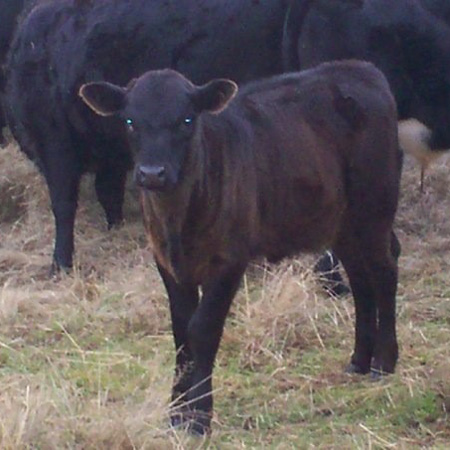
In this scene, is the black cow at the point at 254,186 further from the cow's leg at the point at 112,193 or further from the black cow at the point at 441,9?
the cow's leg at the point at 112,193

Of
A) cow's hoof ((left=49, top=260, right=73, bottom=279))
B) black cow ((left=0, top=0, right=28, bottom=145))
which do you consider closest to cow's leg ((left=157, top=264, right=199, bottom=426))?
cow's hoof ((left=49, top=260, right=73, bottom=279))

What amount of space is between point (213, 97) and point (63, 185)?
3471mm

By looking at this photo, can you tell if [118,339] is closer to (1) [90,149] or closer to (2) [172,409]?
(2) [172,409]

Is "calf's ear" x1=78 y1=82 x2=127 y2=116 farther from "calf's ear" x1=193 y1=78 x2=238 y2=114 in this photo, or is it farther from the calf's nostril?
the calf's nostril

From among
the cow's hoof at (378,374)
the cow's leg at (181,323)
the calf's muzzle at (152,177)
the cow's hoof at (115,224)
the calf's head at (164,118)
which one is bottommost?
the cow's hoof at (115,224)

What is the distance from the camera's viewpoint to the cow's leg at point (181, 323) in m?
4.93

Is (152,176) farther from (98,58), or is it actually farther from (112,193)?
(112,193)

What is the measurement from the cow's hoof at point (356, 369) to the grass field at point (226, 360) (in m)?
0.06

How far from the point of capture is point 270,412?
5086mm

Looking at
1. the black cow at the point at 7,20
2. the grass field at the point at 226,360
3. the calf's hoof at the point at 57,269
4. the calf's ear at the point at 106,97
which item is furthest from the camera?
the black cow at the point at 7,20

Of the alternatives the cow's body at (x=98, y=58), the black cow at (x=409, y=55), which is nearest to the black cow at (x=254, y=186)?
the black cow at (x=409, y=55)

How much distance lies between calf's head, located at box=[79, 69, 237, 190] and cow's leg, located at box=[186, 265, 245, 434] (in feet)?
1.55

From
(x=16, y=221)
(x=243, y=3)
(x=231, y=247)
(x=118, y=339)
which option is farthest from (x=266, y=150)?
(x=16, y=221)

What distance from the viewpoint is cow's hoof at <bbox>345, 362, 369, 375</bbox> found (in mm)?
5586
